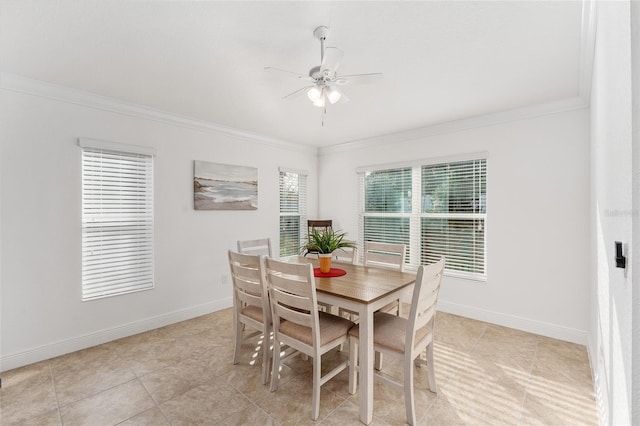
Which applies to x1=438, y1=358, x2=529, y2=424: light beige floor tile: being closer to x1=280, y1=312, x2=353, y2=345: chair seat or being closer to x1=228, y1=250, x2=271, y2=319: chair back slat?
x1=280, y1=312, x2=353, y2=345: chair seat

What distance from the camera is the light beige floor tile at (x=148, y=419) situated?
188 centimetres

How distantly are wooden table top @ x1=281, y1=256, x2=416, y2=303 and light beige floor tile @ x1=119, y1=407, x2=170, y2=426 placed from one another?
1317mm

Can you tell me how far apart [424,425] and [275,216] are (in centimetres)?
345

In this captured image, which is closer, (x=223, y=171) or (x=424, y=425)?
(x=424, y=425)

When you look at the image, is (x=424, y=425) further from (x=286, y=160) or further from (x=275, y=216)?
(x=286, y=160)

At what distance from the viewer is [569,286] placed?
9.98 ft

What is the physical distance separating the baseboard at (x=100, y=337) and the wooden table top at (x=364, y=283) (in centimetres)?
220

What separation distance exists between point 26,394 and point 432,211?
4.43 metres

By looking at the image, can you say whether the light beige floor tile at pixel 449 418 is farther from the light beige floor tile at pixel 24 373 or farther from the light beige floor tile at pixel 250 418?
the light beige floor tile at pixel 24 373

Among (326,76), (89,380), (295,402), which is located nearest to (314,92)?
(326,76)

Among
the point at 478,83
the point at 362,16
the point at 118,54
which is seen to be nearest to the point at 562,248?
the point at 478,83

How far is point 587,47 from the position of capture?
2051 mm

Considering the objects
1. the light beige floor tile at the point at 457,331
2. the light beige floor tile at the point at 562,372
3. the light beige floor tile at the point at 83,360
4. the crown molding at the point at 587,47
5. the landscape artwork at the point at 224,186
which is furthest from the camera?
the landscape artwork at the point at 224,186

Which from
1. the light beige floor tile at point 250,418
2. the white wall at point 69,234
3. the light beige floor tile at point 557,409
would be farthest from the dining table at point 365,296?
the white wall at point 69,234
